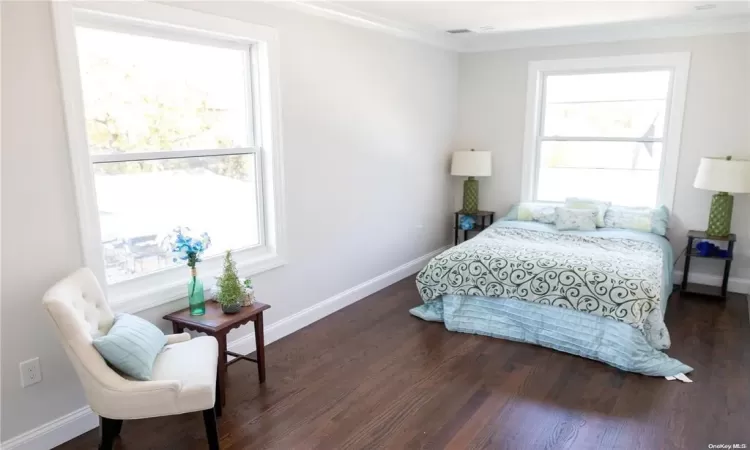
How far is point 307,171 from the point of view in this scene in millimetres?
3662

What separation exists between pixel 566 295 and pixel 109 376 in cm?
269

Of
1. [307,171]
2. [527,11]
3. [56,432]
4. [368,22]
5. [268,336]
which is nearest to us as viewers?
[56,432]

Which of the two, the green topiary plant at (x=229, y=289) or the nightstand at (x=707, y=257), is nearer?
the green topiary plant at (x=229, y=289)

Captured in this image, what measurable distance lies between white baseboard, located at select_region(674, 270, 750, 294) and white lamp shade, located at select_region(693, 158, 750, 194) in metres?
0.92

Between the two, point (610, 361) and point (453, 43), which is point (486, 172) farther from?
point (610, 361)

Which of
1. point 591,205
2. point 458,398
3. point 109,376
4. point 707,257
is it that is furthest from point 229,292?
point 707,257

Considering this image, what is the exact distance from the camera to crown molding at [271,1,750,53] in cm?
370

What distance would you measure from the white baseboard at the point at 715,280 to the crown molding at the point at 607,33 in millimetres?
2158

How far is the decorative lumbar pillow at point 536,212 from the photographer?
15.9 feet

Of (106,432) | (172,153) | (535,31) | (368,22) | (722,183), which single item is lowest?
(106,432)

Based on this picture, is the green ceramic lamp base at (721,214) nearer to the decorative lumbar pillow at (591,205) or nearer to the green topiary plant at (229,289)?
the decorative lumbar pillow at (591,205)

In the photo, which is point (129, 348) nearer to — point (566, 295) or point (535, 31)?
point (566, 295)

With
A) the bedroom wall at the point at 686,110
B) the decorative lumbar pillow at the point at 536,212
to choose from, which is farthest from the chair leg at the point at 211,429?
the bedroom wall at the point at 686,110

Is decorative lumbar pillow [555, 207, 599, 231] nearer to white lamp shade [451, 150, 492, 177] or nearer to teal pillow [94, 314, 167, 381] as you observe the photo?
white lamp shade [451, 150, 492, 177]
